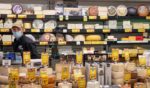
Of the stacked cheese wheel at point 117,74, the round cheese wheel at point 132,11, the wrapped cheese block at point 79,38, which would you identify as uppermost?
the round cheese wheel at point 132,11

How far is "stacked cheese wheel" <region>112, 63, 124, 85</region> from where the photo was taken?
3.34m

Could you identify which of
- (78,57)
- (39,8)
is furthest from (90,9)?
(78,57)

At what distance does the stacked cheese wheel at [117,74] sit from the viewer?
3.34 m

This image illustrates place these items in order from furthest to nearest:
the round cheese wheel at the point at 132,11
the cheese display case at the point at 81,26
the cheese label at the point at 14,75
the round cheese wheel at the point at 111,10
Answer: the round cheese wheel at the point at 132,11
the round cheese wheel at the point at 111,10
the cheese display case at the point at 81,26
the cheese label at the point at 14,75

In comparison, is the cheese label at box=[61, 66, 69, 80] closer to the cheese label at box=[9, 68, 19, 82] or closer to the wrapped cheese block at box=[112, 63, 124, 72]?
→ the cheese label at box=[9, 68, 19, 82]

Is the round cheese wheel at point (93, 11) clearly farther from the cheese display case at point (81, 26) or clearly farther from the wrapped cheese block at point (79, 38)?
the wrapped cheese block at point (79, 38)

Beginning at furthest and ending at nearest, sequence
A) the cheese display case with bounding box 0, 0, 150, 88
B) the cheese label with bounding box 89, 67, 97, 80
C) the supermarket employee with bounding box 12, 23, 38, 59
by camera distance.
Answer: the cheese display case with bounding box 0, 0, 150, 88, the supermarket employee with bounding box 12, 23, 38, 59, the cheese label with bounding box 89, 67, 97, 80

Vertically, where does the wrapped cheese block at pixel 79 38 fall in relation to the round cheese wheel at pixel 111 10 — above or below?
below

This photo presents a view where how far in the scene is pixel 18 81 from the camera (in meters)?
3.08

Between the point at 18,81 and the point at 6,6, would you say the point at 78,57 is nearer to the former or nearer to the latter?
the point at 18,81

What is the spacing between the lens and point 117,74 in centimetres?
335

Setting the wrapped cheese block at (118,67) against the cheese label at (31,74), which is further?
the wrapped cheese block at (118,67)

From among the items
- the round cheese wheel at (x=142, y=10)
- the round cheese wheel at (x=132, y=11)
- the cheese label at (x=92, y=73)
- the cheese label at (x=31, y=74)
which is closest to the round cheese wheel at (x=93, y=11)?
the round cheese wheel at (x=132, y=11)

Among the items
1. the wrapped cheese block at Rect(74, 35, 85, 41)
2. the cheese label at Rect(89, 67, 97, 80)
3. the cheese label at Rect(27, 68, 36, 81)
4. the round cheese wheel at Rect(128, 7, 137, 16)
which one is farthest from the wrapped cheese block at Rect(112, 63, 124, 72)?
the round cheese wheel at Rect(128, 7, 137, 16)
